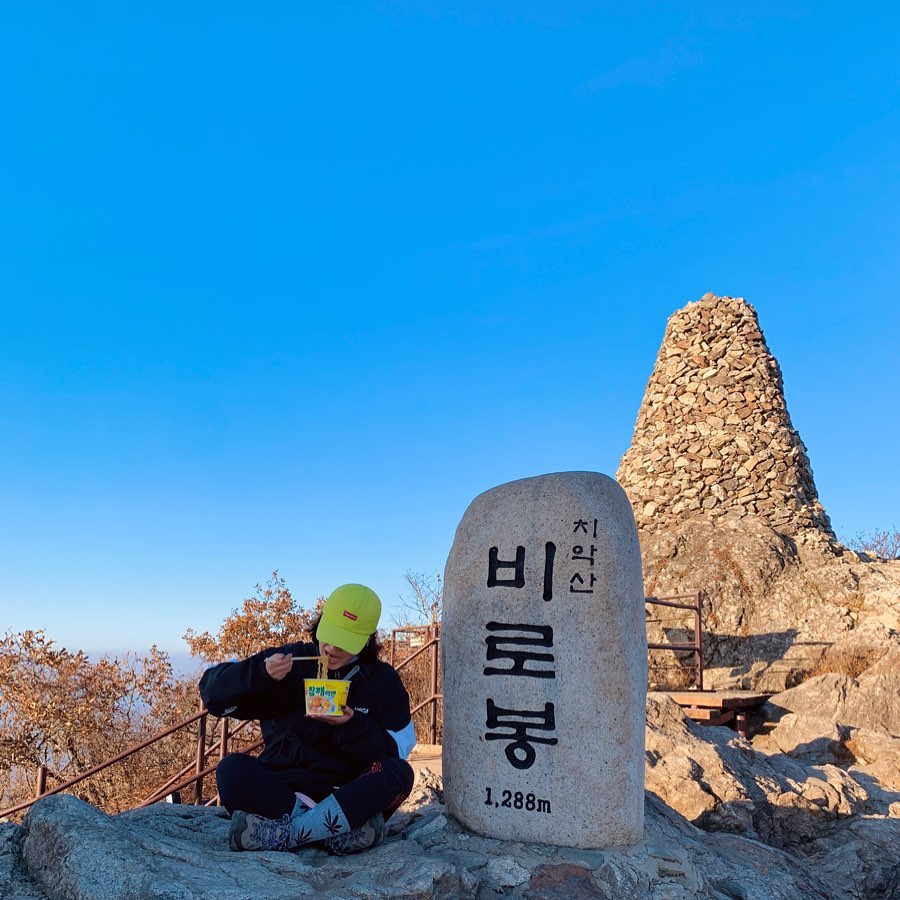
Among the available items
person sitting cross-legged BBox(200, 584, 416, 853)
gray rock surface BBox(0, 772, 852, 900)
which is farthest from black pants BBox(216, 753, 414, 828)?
gray rock surface BBox(0, 772, 852, 900)

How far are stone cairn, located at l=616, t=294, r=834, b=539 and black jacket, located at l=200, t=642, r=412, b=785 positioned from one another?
12337mm

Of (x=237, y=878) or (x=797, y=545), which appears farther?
(x=797, y=545)

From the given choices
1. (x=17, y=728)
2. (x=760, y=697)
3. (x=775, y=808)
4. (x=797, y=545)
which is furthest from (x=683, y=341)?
(x=17, y=728)

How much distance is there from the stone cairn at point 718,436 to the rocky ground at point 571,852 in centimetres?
831

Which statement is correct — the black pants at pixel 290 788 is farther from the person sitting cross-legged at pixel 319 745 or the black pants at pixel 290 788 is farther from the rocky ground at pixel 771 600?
the rocky ground at pixel 771 600

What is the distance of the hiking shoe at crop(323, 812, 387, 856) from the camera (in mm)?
3438

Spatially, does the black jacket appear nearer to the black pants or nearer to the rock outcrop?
the black pants

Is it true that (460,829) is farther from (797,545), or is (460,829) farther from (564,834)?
(797,545)

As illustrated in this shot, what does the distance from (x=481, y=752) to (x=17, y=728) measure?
953cm

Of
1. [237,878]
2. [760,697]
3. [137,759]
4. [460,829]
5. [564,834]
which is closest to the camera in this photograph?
[237,878]

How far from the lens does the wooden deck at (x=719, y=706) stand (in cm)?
973

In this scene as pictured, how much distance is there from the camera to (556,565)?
373cm

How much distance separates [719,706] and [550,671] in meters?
6.97

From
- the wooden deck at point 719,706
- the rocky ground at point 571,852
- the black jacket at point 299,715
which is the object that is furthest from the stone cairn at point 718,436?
the black jacket at point 299,715
